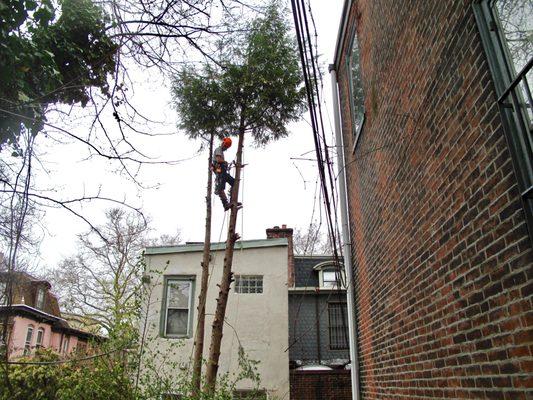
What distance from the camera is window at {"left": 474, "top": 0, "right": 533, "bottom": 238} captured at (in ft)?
7.83

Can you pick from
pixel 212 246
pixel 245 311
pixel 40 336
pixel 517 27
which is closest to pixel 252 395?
pixel 245 311

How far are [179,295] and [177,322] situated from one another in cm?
79

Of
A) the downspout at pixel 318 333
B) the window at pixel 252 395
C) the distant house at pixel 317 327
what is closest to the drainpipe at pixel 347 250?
the window at pixel 252 395

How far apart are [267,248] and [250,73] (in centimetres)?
599

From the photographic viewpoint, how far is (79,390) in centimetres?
816

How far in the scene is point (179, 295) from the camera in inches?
512

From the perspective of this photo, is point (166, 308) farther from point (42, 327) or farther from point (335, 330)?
point (42, 327)

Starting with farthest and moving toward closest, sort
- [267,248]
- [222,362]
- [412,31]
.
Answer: [267,248]
[222,362]
[412,31]

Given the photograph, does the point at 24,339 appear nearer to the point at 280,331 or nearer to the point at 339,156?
the point at 280,331

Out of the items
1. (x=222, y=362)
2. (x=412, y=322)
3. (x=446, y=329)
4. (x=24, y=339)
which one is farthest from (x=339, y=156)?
(x=24, y=339)

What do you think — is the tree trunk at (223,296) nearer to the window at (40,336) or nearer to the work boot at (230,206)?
the work boot at (230,206)

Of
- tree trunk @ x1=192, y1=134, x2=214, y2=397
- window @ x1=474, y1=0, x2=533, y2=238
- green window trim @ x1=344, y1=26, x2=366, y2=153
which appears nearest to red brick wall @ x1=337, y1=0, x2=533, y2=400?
window @ x1=474, y1=0, x2=533, y2=238

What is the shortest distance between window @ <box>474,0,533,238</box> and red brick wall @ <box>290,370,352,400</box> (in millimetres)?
12536

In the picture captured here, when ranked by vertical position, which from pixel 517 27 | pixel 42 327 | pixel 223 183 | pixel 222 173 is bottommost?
pixel 517 27
